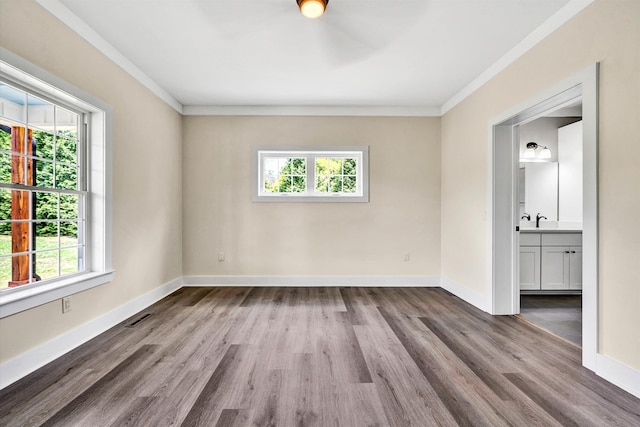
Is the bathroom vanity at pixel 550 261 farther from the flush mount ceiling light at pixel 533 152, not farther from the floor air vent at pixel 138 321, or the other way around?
the floor air vent at pixel 138 321

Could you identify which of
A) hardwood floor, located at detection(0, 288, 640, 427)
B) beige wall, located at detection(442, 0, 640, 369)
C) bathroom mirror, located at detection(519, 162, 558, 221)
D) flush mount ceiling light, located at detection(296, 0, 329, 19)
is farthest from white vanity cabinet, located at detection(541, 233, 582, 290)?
flush mount ceiling light, located at detection(296, 0, 329, 19)

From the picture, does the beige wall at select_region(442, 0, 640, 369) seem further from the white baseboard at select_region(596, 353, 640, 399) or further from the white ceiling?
the white ceiling

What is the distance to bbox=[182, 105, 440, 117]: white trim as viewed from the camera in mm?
4547

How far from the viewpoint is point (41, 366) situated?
216 centimetres

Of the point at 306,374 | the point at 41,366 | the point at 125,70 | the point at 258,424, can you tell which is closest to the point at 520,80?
the point at 306,374

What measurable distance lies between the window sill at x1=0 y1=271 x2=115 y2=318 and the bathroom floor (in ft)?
13.3

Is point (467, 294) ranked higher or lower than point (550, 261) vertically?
lower

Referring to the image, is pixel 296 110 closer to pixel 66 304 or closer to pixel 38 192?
pixel 38 192

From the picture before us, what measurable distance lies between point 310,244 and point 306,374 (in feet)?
8.53

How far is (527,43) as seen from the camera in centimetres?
Result: 276

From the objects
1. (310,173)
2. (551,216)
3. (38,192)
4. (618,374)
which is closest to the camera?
(618,374)

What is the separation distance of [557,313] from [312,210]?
312 centimetres

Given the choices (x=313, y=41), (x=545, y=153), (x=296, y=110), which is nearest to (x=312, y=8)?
(x=313, y=41)

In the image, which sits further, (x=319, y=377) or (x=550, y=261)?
(x=550, y=261)
